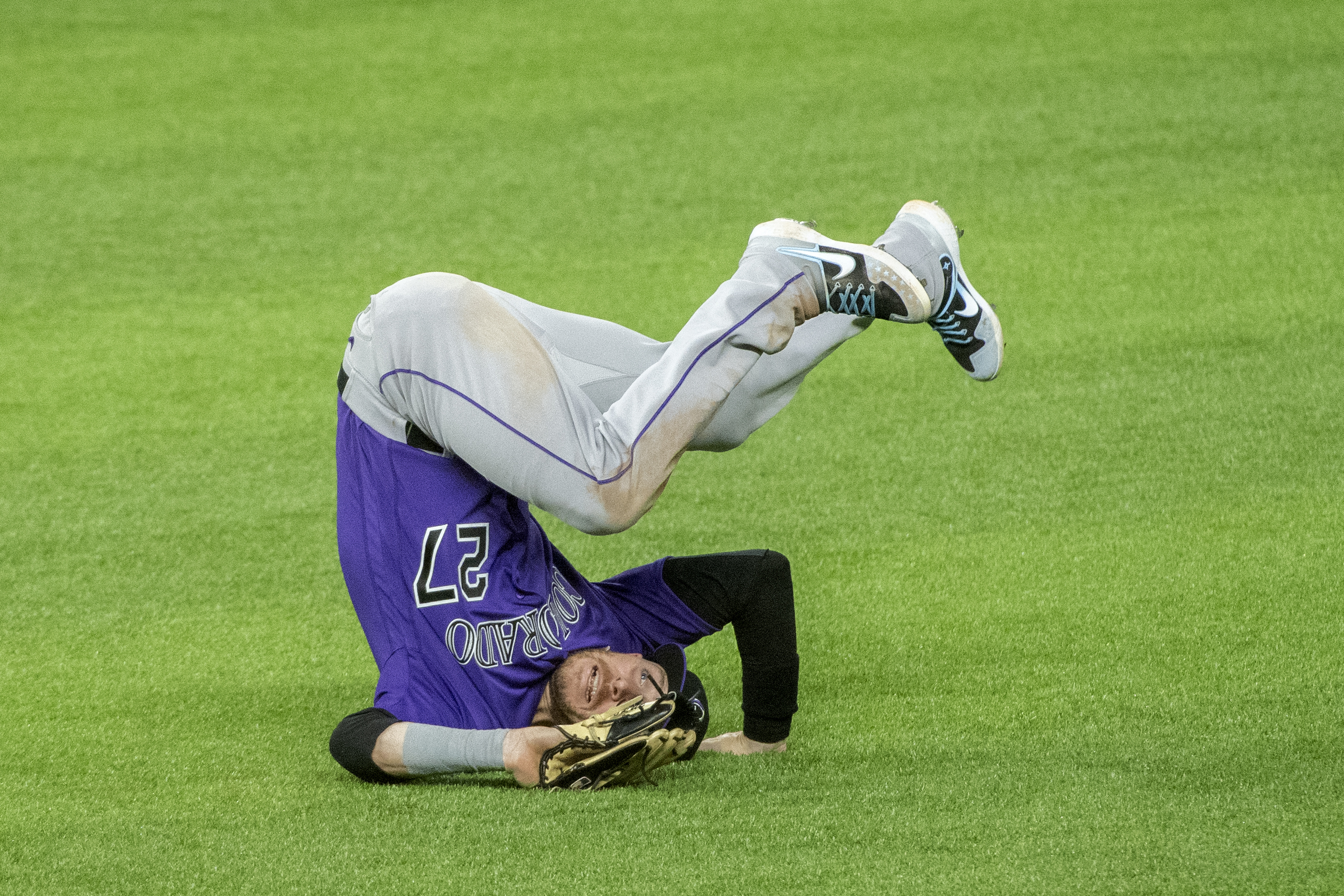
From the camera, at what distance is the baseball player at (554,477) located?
8.55 ft

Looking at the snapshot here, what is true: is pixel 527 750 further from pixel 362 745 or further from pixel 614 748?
pixel 362 745

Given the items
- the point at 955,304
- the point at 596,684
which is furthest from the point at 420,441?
the point at 955,304

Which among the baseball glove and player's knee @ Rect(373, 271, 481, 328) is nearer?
the baseball glove

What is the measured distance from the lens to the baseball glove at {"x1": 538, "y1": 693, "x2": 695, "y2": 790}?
8.35 ft

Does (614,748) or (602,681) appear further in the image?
(602,681)

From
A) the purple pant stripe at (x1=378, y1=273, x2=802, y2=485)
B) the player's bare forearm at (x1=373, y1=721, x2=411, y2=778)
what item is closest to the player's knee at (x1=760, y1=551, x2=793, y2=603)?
the purple pant stripe at (x1=378, y1=273, x2=802, y2=485)

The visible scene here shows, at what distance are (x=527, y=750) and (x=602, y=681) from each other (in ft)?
0.72

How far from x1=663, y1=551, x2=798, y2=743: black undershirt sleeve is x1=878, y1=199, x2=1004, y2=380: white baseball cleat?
53 centimetres

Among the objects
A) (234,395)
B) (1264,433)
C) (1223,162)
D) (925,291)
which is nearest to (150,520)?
(234,395)

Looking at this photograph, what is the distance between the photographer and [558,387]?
8.70 ft

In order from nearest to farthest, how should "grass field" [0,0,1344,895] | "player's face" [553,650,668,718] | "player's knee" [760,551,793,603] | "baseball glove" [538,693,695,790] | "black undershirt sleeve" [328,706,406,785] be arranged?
"grass field" [0,0,1344,895]
"baseball glove" [538,693,695,790]
"black undershirt sleeve" [328,706,406,785]
"player's face" [553,650,668,718]
"player's knee" [760,551,793,603]

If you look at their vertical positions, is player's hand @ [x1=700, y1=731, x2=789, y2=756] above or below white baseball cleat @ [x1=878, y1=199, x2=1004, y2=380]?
below

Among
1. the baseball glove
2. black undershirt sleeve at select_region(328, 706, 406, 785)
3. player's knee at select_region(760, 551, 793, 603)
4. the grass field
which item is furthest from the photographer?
player's knee at select_region(760, 551, 793, 603)

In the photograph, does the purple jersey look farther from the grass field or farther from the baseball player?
the grass field
